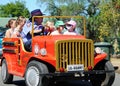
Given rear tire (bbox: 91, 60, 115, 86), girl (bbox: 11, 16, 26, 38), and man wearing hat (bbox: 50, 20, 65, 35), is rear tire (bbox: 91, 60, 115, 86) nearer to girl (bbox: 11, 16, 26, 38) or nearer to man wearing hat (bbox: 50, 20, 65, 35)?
man wearing hat (bbox: 50, 20, 65, 35)

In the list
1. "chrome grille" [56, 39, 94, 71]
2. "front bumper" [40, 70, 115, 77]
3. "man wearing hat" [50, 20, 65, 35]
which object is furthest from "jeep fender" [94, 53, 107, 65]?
→ "man wearing hat" [50, 20, 65, 35]

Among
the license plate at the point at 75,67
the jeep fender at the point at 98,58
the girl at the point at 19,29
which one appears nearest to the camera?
the license plate at the point at 75,67

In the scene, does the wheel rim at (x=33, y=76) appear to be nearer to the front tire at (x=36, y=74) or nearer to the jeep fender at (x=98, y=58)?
the front tire at (x=36, y=74)

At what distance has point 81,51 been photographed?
34.5 ft

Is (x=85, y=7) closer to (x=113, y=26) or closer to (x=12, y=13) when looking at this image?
(x=113, y=26)

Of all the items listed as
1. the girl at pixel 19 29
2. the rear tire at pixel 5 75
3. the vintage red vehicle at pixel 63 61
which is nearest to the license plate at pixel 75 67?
the vintage red vehicle at pixel 63 61

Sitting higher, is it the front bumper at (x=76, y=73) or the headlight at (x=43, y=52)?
the headlight at (x=43, y=52)

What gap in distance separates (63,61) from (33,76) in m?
0.76

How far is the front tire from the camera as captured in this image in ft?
33.3

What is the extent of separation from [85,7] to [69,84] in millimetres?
32995

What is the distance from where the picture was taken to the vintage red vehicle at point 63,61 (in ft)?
33.7

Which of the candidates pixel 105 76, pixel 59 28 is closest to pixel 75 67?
pixel 105 76

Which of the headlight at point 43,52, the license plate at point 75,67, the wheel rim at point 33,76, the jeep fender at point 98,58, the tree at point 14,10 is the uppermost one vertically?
the headlight at point 43,52

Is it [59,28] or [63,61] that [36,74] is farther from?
[59,28]
